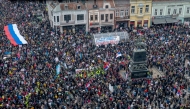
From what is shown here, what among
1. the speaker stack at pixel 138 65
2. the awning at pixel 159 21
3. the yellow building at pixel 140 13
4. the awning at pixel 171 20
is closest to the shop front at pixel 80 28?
the yellow building at pixel 140 13

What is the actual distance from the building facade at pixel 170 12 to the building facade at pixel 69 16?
1311 centimetres

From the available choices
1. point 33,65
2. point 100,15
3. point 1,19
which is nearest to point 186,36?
point 100,15

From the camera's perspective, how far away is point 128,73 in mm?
37750

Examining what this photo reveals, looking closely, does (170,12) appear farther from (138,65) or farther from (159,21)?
(138,65)

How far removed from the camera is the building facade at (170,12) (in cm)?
5675

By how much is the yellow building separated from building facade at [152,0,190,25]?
3.71 feet

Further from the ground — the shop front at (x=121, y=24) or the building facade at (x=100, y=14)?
the building facade at (x=100, y=14)

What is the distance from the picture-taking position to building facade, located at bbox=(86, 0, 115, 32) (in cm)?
5438

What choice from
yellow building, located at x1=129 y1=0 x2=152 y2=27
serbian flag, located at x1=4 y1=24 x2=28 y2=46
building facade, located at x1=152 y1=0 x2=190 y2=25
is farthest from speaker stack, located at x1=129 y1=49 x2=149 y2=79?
building facade, located at x1=152 y1=0 x2=190 y2=25

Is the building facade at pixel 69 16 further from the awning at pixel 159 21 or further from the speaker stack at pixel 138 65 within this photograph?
the speaker stack at pixel 138 65

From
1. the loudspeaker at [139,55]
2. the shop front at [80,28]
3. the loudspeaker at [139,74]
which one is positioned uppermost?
the shop front at [80,28]

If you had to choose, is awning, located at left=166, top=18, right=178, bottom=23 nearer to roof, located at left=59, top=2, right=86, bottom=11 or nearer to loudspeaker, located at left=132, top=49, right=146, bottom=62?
roof, located at left=59, top=2, right=86, bottom=11

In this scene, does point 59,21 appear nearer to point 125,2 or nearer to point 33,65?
point 125,2

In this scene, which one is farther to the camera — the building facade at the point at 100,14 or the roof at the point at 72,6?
the building facade at the point at 100,14
